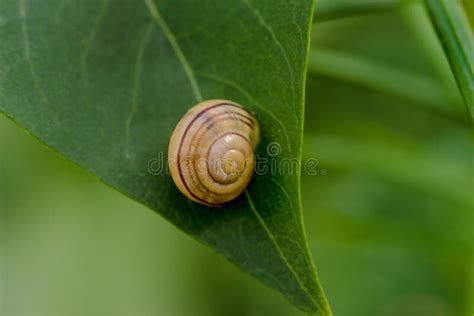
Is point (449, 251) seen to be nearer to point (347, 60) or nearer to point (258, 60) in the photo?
point (347, 60)

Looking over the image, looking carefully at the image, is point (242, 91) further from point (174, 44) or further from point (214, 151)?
point (214, 151)

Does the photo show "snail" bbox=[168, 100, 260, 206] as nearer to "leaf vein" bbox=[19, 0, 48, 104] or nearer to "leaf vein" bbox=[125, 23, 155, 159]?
"leaf vein" bbox=[125, 23, 155, 159]

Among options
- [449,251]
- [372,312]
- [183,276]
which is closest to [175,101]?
[449,251]

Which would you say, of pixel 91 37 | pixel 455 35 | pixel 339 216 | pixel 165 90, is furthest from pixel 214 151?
pixel 339 216

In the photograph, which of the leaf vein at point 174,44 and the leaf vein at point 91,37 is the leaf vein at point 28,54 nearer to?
the leaf vein at point 91,37

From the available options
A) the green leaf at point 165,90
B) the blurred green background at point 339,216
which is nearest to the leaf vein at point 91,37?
the green leaf at point 165,90

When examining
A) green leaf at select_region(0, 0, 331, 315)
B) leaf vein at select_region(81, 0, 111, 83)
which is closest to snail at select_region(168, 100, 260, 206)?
green leaf at select_region(0, 0, 331, 315)
